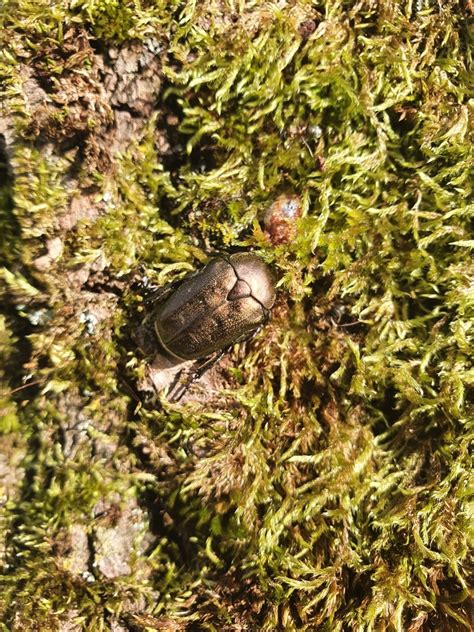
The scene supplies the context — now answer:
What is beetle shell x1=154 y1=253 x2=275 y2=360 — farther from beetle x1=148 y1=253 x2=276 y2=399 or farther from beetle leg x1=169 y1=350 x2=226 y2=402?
beetle leg x1=169 y1=350 x2=226 y2=402

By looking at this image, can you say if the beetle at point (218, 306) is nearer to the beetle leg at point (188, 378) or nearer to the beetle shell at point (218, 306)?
the beetle shell at point (218, 306)

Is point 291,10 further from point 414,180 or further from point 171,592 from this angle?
point 171,592

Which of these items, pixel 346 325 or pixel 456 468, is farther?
pixel 346 325

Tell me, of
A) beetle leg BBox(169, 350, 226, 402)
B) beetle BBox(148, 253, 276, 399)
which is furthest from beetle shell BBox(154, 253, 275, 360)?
beetle leg BBox(169, 350, 226, 402)

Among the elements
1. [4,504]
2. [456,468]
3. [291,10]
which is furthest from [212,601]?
[291,10]

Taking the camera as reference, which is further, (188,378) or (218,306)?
(188,378)

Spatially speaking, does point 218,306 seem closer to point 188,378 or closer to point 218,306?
point 218,306

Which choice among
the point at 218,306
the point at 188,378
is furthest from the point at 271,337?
the point at 188,378
